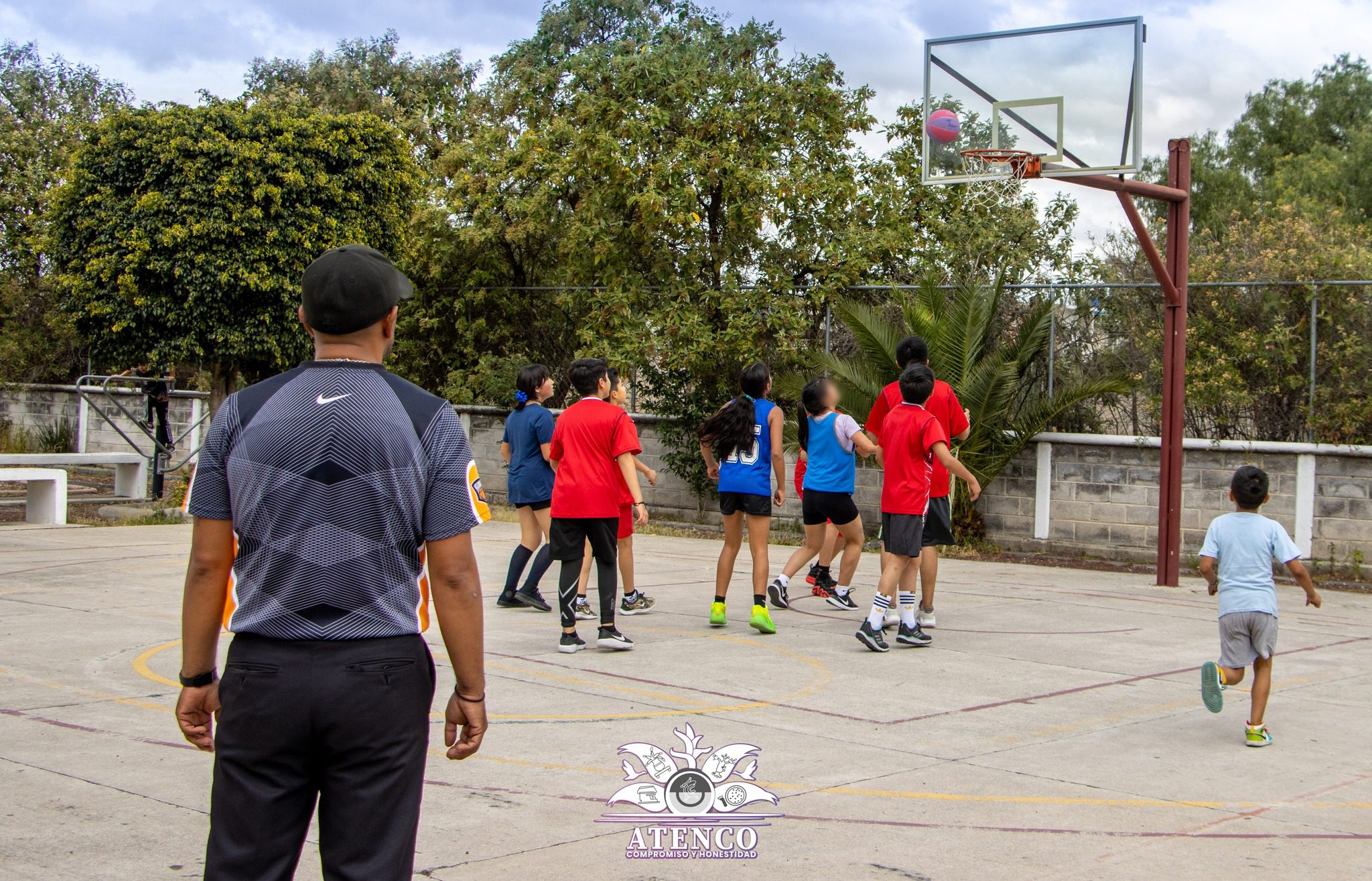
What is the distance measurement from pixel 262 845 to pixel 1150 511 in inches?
502

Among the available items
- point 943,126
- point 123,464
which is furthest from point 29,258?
point 943,126

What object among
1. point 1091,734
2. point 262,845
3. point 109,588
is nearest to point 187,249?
point 109,588

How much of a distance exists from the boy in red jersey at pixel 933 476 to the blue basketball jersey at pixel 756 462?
2.70 ft

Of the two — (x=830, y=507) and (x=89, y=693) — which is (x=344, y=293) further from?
(x=830, y=507)

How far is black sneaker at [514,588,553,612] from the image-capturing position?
10109mm

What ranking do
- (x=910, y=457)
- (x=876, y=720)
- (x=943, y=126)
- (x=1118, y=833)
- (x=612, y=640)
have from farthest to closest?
(x=943, y=126) → (x=910, y=457) → (x=612, y=640) → (x=876, y=720) → (x=1118, y=833)

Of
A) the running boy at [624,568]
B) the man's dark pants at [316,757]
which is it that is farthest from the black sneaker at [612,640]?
the man's dark pants at [316,757]

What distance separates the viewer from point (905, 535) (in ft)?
28.3

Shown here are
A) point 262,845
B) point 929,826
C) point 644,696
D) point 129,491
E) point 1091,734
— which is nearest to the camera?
point 262,845

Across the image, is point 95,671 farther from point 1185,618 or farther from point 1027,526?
point 1027,526

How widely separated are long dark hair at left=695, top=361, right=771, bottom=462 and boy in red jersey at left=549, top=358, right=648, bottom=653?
1.05 metres

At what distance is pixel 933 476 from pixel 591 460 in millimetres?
2401

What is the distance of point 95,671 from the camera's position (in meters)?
7.49

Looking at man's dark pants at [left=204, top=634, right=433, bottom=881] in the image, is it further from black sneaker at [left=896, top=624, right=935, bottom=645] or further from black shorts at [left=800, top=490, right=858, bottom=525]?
black shorts at [left=800, top=490, right=858, bottom=525]
